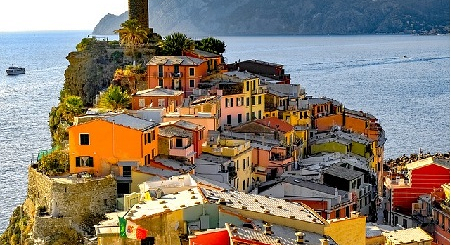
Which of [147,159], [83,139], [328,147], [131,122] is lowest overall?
[328,147]

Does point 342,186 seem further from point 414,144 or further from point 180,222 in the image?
point 414,144

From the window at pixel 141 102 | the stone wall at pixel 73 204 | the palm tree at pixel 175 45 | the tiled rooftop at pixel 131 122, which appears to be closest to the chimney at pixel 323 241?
the stone wall at pixel 73 204

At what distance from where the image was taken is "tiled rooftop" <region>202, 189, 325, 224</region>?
23141 millimetres

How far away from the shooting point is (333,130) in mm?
61781

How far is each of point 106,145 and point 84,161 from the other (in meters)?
1.13

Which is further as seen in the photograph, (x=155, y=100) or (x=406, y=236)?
(x=155, y=100)

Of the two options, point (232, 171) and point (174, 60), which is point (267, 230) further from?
point (174, 60)

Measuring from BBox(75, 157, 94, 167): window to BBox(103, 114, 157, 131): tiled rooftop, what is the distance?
1.79 m

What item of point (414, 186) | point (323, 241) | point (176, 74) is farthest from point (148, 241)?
point (176, 74)

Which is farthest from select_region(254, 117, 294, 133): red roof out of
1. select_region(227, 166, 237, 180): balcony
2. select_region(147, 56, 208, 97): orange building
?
select_region(227, 166, 237, 180): balcony

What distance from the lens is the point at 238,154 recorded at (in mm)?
43906

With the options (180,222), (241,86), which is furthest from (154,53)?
(180,222)

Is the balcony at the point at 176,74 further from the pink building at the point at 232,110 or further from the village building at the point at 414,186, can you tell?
the village building at the point at 414,186

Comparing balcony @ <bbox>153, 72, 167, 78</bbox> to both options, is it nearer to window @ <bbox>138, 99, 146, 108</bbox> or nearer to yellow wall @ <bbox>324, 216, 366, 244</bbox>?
window @ <bbox>138, 99, 146, 108</bbox>
